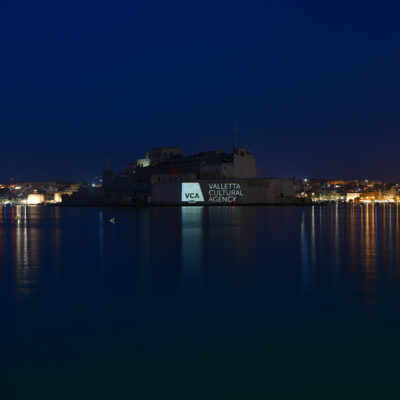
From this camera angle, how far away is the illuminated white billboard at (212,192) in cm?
5556

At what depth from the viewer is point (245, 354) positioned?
4730 mm

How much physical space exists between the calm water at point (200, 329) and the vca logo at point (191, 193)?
44351 mm

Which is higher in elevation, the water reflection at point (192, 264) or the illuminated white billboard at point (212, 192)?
the illuminated white billboard at point (212, 192)

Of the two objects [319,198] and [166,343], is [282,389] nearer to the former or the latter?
[166,343]

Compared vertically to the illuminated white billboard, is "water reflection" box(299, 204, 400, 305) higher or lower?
lower

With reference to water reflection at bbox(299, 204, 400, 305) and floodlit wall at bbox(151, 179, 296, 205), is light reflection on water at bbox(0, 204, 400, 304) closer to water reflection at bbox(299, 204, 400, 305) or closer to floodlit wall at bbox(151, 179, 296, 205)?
water reflection at bbox(299, 204, 400, 305)

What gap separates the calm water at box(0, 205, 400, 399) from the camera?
4.10 meters

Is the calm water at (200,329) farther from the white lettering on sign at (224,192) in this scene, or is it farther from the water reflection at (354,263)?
the white lettering on sign at (224,192)

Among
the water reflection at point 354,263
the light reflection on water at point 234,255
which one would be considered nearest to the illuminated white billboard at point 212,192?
the light reflection on water at point 234,255

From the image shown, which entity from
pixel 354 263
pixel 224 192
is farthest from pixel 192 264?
→ pixel 224 192

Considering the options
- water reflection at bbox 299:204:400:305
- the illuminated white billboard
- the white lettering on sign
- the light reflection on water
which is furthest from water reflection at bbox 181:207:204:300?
the white lettering on sign

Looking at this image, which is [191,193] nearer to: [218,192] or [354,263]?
[218,192]

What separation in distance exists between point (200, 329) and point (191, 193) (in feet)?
166

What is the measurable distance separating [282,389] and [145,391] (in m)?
1.05
